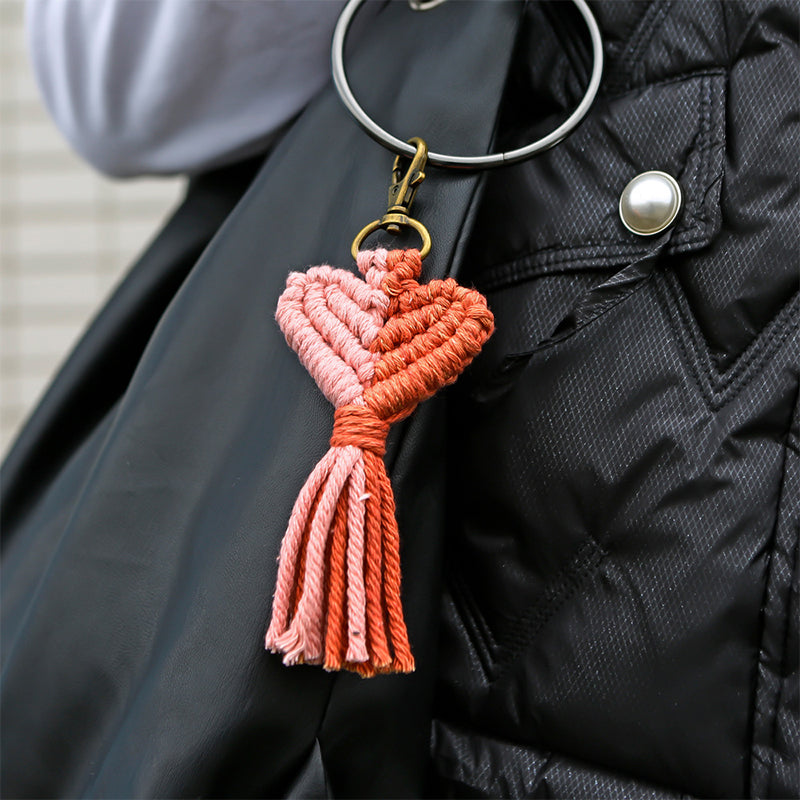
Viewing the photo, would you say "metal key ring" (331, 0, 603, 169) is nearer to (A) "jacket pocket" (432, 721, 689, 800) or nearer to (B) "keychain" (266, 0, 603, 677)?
(B) "keychain" (266, 0, 603, 677)

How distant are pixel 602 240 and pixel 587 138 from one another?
0.08m

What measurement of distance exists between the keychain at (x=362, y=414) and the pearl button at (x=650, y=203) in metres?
0.07

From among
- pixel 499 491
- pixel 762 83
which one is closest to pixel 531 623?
pixel 499 491

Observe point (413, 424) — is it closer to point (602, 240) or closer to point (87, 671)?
point (602, 240)

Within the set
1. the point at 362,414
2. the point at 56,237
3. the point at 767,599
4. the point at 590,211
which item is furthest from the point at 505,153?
the point at 56,237

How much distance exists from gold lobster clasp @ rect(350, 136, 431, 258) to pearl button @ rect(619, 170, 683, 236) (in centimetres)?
12

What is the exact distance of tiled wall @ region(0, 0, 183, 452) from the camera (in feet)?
8.60

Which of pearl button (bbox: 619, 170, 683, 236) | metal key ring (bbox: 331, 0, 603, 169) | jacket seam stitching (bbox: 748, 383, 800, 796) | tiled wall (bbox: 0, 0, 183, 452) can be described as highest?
metal key ring (bbox: 331, 0, 603, 169)

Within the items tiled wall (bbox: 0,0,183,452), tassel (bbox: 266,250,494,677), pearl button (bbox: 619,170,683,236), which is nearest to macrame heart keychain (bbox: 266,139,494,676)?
tassel (bbox: 266,250,494,677)

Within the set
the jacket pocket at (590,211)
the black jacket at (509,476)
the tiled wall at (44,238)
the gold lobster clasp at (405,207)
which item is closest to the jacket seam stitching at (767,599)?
the black jacket at (509,476)

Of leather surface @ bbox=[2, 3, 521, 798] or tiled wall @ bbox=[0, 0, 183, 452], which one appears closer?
leather surface @ bbox=[2, 3, 521, 798]

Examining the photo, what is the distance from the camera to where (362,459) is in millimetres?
460

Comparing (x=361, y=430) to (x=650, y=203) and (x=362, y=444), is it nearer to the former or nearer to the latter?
(x=362, y=444)

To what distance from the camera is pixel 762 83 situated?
50 cm
